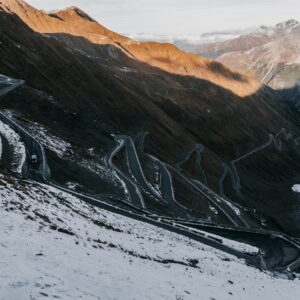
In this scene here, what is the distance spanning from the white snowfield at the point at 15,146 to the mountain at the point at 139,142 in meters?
1.51

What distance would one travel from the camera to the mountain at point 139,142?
216ft

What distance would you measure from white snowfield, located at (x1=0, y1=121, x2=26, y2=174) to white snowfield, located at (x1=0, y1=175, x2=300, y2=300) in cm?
1107

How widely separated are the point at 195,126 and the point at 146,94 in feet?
68.4

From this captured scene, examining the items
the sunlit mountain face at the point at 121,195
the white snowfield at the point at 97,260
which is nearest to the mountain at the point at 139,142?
the sunlit mountain face at the point at 121,195

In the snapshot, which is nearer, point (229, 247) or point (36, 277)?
point (36, 277)

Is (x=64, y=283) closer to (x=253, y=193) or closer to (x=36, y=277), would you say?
(x=36, y=277)

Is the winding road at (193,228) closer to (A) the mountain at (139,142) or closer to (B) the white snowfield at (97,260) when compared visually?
(A) the mountain at (139,142)

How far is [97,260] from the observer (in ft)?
81.1

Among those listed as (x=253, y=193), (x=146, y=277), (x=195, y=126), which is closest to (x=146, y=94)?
(x=195, y=126)

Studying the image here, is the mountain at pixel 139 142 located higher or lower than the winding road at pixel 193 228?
higher

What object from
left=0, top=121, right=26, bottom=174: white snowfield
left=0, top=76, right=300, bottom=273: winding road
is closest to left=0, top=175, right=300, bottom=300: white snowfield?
left=0, top=76, right=300, bottom=273: winding road

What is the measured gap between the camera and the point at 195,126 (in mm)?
162625

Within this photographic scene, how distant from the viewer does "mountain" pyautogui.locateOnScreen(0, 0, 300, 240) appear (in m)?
65.8

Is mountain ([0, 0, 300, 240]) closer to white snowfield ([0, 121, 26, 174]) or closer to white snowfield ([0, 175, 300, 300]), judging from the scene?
white snowfield ([0, 121, 26, 174])
